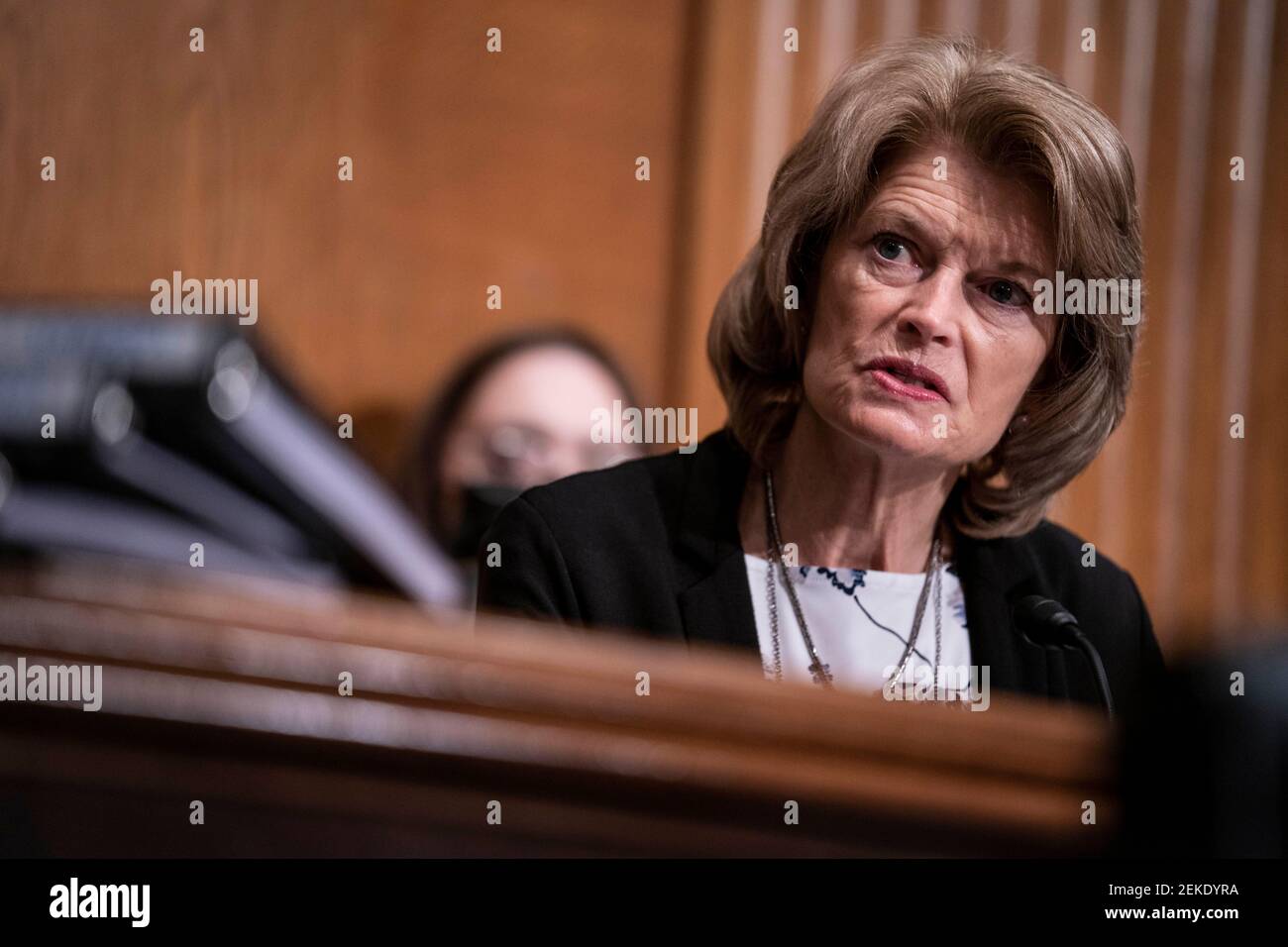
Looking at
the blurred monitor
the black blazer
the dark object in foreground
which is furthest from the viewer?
the black blazer

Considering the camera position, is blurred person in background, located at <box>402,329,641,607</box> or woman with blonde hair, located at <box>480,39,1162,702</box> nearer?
woman with blonde hair, located at <box>480,39,1162,702</box>

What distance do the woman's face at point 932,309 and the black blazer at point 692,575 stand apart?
15 centimetres

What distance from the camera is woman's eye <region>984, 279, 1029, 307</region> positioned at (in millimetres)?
1096

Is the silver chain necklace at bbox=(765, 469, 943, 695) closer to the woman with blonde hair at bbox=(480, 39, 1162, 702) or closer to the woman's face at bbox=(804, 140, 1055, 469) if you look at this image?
the woman with blonde hair at bbox=(480, 39, 1162, 702)

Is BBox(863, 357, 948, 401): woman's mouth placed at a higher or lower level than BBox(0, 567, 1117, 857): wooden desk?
higher

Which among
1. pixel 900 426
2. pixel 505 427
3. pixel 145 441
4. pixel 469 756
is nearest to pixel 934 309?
pixel 900 426

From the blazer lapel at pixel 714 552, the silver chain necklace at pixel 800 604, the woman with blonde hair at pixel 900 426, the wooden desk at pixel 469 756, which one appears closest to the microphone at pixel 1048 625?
the woman with blonde hair at pixel 900 426

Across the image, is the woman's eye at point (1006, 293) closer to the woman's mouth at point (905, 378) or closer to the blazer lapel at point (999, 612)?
the woman's mouth at point (905, 378)

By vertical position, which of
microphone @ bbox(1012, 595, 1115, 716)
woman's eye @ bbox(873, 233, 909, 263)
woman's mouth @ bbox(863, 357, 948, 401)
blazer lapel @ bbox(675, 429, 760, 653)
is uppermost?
woman's eye @ bbox(873, 233, 909, 263)

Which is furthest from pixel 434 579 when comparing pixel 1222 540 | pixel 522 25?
pixel 1222 540

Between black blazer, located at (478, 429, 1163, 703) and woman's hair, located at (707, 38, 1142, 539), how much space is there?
0.05m

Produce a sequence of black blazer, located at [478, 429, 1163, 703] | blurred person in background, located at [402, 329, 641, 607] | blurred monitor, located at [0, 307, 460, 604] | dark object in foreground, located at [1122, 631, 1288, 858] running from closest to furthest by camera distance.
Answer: dark object in foreground, located at [1122, 631, 1288, 858] < blurred monitor, located at [0, 307, 460, 604] < black blazer, located at [478, 429, 1163, 703] < blurred person in background, located at [402, 329, 641, 607]

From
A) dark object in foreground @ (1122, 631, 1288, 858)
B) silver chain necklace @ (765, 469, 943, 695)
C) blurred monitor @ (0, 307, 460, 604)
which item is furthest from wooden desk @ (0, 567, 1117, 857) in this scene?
silver chain necklace @ (765, 469, 943, 695)

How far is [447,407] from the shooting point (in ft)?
6.43
